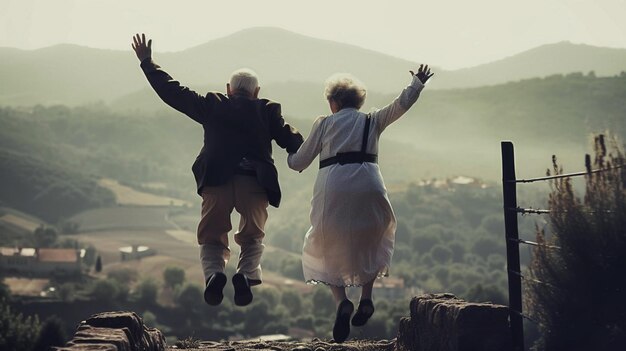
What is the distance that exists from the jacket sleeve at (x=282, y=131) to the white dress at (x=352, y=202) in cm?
38

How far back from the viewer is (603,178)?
9336 millimetres

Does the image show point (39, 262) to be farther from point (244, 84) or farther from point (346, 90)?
point (346, 90)

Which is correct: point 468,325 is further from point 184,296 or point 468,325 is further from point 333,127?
point 184,296

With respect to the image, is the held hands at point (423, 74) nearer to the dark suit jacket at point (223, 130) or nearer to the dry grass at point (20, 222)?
the dark suit jacket at point (223, 130)

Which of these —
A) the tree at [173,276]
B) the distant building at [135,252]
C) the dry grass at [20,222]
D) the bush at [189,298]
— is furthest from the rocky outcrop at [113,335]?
the dry grass at [20,222]

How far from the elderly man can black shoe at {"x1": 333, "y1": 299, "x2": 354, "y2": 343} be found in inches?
34.2

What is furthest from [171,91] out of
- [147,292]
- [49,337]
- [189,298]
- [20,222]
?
[20,222]

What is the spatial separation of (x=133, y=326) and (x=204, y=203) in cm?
156

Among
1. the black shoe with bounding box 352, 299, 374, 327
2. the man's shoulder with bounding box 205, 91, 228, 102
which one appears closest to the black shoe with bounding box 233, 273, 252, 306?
the black shoe with bounding box 352, 299, 374, 327

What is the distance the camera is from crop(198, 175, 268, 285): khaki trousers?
27.4 feet

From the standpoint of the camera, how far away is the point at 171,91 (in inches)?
331

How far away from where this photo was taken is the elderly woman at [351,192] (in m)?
8.05

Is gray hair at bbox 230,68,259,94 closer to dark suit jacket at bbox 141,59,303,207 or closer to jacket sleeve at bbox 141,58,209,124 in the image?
dark suit jacket at bbox 141,59,303,207

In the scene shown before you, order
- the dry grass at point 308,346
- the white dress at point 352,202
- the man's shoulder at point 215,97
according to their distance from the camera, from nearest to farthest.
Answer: the white dress at point 352,202 → the man's shoulder at point 215,97 → the dry grass at point 308,346
